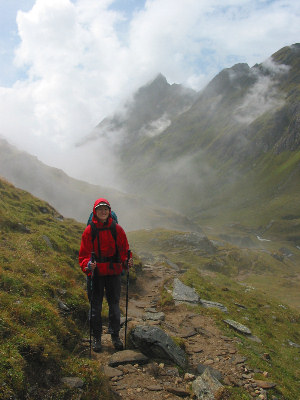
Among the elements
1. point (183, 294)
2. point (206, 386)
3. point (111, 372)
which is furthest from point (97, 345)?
point (183, 294)

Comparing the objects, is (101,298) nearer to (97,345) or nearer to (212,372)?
(97,345)

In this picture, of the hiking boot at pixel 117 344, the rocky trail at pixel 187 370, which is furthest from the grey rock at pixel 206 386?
the hiking boot at pixel 117 344

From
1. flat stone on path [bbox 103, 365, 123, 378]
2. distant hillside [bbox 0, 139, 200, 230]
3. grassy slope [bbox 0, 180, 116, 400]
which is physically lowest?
flat stone on path [bbox 103, 365, 123, 378]

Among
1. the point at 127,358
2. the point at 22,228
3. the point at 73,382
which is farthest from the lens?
the point at 22,228

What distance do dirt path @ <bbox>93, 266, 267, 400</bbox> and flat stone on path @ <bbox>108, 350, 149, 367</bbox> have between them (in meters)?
0.18

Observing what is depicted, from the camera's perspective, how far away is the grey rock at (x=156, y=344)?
1077cm

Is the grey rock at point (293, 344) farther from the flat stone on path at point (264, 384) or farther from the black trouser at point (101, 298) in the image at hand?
the black trouser at point (101, 298)

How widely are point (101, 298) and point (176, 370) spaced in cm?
363

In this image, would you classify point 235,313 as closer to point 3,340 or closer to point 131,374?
point 131,374

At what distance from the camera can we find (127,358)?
10.1 metres

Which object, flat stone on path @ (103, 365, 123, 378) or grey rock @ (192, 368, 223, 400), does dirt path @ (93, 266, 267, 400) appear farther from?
grey rock @ (192, 368, 223, 400)

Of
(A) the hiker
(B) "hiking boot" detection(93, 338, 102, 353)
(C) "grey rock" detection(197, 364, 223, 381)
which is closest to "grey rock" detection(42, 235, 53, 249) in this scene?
(A) the hiker

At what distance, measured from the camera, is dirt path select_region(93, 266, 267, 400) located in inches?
351

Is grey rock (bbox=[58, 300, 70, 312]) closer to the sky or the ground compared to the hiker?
closer to the ground
